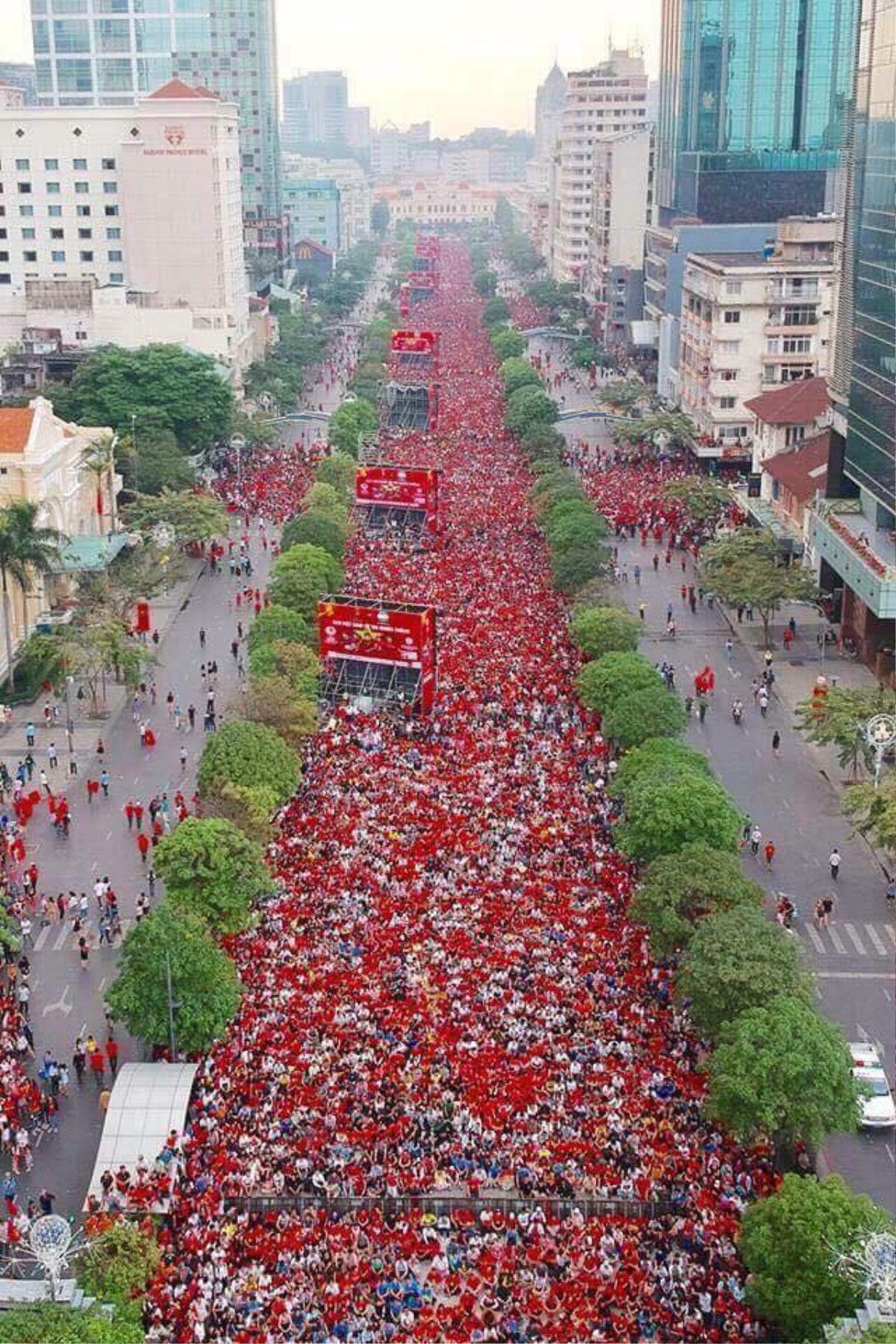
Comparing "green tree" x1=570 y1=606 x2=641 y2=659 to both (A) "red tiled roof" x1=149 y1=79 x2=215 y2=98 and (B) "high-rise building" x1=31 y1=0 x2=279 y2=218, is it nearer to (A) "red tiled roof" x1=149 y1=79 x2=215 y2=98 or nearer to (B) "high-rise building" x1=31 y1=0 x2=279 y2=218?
(A) "red tiled roof" x1=149 y1=79 x2=215 y2=98

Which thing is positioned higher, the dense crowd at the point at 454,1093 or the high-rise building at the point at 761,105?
the high-rise building at the point at 761,105

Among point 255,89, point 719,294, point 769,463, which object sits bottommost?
point 769,463

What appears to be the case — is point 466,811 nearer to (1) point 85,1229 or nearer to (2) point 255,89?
(1) point 85,1229

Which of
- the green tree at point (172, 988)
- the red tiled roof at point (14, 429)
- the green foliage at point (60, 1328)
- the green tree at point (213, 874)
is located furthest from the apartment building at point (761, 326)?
→ the green foliage at point (60, 1328)

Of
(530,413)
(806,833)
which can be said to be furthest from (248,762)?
(530,413)

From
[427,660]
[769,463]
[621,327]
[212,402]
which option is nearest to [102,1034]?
[427,660]

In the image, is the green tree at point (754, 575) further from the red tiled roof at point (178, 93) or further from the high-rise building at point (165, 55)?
the high-rise building at point (165, 55)
